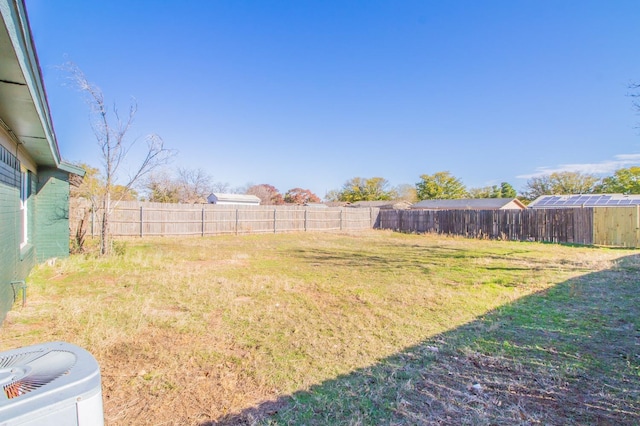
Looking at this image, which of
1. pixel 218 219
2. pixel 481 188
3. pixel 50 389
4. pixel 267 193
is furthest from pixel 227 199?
pixel 481 188

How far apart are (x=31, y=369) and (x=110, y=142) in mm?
9850

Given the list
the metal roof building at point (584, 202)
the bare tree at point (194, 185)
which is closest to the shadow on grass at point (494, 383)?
the metal roof building at point (584, 202)

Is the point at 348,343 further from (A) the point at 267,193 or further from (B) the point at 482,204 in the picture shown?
(A) the point at 267,193

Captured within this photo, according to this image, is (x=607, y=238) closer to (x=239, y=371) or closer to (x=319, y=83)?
(x=319, y=83)

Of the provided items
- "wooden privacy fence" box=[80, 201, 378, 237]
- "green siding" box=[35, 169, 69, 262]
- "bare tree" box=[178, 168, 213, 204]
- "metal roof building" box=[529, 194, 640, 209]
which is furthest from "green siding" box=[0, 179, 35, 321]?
"bare tree" box=[178, 168, 213, 204]

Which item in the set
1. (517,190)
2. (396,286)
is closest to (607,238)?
(396,286)

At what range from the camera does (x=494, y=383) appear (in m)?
2.54

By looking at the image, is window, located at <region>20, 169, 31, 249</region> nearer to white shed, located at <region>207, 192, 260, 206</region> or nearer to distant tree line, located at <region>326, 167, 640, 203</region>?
white shed, located at <region>207, 192, 260, 206</region>

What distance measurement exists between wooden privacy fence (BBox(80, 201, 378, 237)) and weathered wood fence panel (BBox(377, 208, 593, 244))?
447cm

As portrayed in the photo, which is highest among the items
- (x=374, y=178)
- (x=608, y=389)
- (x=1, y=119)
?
(x=374, y=178)

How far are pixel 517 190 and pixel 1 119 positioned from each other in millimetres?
48476

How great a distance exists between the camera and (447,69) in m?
14.0

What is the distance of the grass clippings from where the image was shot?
224 cm

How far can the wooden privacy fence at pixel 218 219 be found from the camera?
46.3ft
